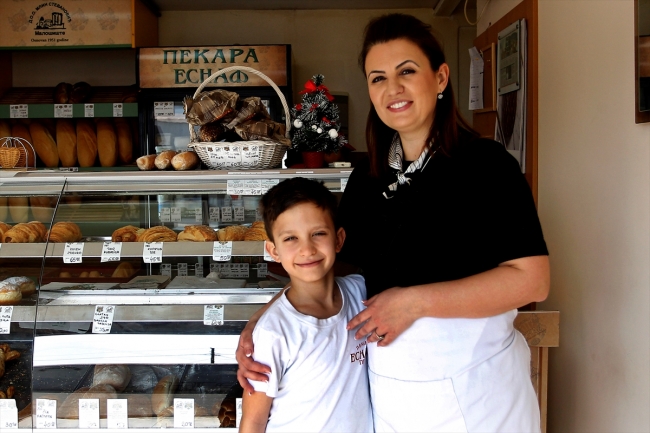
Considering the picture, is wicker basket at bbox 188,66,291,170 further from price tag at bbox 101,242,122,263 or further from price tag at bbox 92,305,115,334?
price tag at bbox 92,305,115,334

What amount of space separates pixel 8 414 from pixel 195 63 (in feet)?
7.92

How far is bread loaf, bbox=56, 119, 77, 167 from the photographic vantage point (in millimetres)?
3754

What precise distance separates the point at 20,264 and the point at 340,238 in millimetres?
1205

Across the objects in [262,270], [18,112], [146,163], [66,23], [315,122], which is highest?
[66,23]

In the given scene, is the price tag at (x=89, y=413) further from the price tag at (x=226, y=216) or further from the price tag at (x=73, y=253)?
the price tag at (x=226, y=216)

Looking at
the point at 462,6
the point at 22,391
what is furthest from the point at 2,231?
the point at 462,6

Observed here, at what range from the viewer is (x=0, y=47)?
380cm

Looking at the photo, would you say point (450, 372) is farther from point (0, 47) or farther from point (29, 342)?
point (0, 47)

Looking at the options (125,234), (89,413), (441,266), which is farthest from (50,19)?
(441,266)

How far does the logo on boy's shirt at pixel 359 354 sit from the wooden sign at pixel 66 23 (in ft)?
10.3

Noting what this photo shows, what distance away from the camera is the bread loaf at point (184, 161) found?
6.31 ft

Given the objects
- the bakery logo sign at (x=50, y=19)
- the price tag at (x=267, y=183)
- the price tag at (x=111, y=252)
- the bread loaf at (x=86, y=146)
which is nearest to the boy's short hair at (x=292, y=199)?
the price tag at (x=267, y=183)

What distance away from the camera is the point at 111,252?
1.83 meters

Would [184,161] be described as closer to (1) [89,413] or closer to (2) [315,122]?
(2) [315,122]
